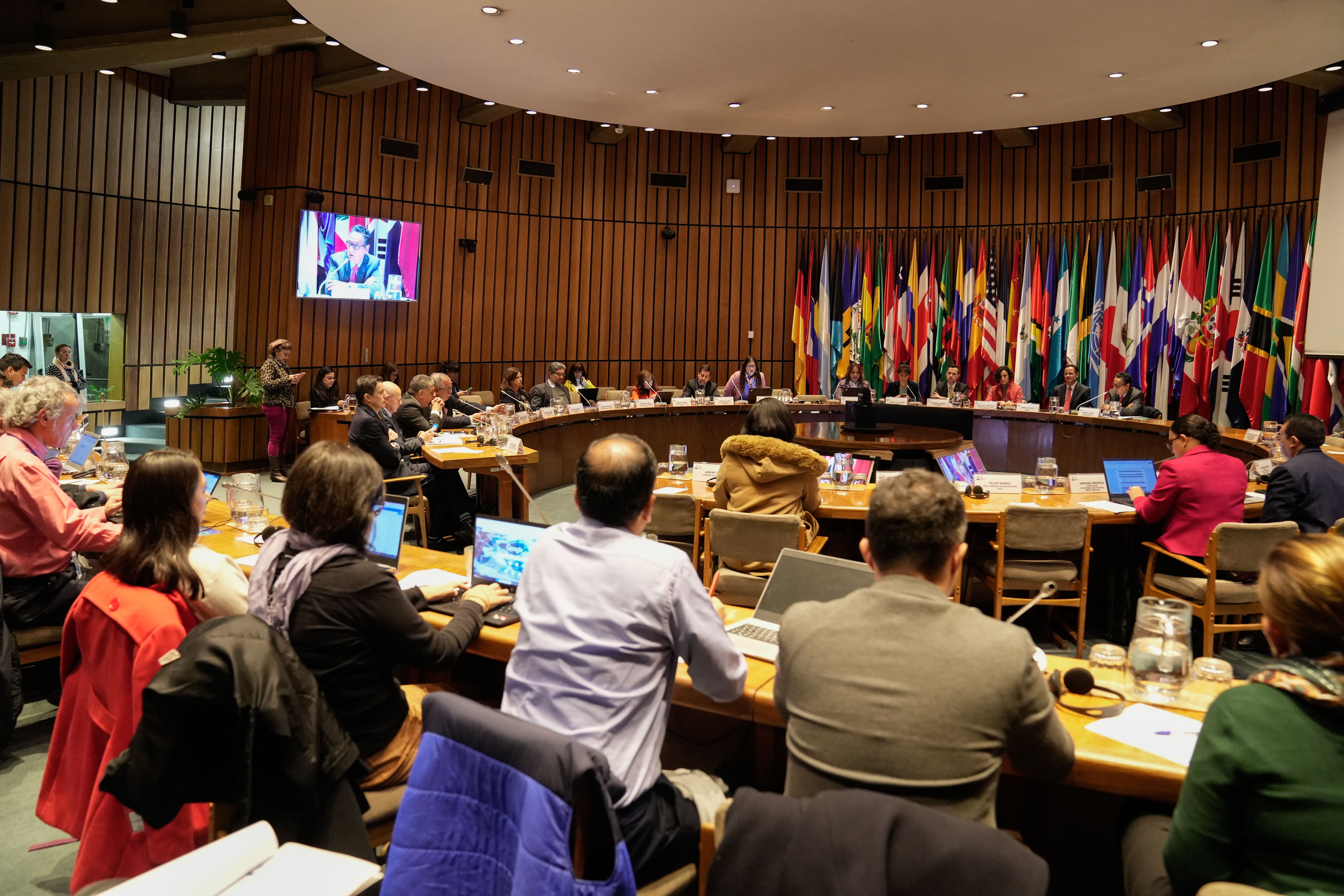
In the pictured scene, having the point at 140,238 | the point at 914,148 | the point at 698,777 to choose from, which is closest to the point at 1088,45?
the point at 914,148

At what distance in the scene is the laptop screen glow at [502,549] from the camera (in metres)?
3.01

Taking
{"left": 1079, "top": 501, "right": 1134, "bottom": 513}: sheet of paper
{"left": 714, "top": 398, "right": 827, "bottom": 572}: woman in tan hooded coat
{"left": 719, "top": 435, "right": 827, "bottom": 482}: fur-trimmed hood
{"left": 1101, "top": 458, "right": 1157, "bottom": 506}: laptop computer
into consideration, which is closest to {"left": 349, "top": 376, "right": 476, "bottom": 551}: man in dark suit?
{"left": 714, "top": 398, "right": 827, "bottom": 572}: woman in tan hooded coat

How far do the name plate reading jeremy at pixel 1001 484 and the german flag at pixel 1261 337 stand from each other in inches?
233

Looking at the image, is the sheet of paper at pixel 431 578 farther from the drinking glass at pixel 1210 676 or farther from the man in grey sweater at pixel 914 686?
the drinking glass at pixel 1210 676

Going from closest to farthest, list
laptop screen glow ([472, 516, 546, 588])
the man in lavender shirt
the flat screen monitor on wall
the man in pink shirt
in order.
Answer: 1. the man in lavender shirt
2. laptop screen glow ([472, 516, 546, 588])
3. the man in pink shirt
4. the flat screen monitor on wall

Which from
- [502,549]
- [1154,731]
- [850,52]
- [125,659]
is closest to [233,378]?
[850,52]

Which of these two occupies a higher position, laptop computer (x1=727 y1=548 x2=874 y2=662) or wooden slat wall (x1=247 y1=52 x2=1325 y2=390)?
wooden slat wall (x1=247 y1=52 x2=1325 y2=390)

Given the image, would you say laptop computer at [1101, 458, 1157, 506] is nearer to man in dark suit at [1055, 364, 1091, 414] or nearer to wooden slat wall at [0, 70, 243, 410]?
man in dark suit at [1055, 364, 1091, 414]

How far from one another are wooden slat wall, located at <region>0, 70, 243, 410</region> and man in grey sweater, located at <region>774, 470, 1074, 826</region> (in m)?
12.2

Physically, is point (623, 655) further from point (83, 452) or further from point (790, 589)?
point (83, 452)

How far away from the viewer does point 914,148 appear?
41.4 ft

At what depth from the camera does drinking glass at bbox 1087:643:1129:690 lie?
8.20 feet

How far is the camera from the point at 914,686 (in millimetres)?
1615

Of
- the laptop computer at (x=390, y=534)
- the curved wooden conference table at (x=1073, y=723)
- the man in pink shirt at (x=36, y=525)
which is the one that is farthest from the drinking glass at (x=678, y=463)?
the man in pink shirt at (x=36, y=525)
